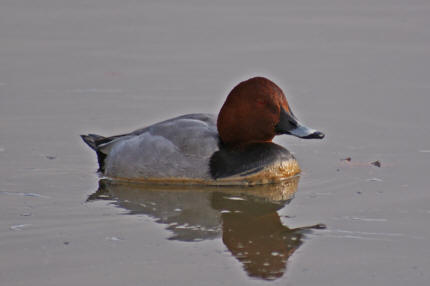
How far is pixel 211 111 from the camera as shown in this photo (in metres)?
10.4

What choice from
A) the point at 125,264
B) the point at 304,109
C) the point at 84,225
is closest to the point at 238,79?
the point at 304,109

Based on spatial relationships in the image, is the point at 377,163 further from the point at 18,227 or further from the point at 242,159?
the point at 18,227

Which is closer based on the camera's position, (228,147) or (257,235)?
(257,235)

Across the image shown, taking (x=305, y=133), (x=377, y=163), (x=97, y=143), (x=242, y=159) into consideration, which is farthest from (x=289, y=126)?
(x=97, y=143)

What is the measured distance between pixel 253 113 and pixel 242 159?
46 centimetres

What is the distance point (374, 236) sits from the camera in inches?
270

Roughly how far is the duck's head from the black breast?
139mm

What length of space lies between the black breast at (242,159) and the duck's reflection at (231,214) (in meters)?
0.16

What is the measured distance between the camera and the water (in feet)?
20.8

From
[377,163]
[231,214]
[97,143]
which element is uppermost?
[97,143]

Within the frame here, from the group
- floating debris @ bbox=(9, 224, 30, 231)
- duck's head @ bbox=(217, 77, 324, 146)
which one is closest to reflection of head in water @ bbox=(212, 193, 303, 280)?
duck's head @ bbox=(217, 77, 324, 146)

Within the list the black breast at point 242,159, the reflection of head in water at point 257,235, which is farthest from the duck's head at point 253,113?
the reflection of head in water at point 257,235

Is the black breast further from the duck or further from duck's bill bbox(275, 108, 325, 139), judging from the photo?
duck's bill bbox(275, 108, 325, 139)

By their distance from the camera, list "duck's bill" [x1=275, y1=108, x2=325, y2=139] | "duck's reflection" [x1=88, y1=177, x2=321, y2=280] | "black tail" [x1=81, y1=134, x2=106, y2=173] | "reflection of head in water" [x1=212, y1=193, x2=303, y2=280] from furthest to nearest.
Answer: "black tail" [x1=81, y1=134, x2=106, y2=173]
"duck's bill" [x1=275, y1=108, x2=325, y2=139]
"duck's reflection" [x1=88, y1=177, x2=321, y2=280]
"reflection of head in water" [x1=212, y1=193, x2=303, y2=280]
